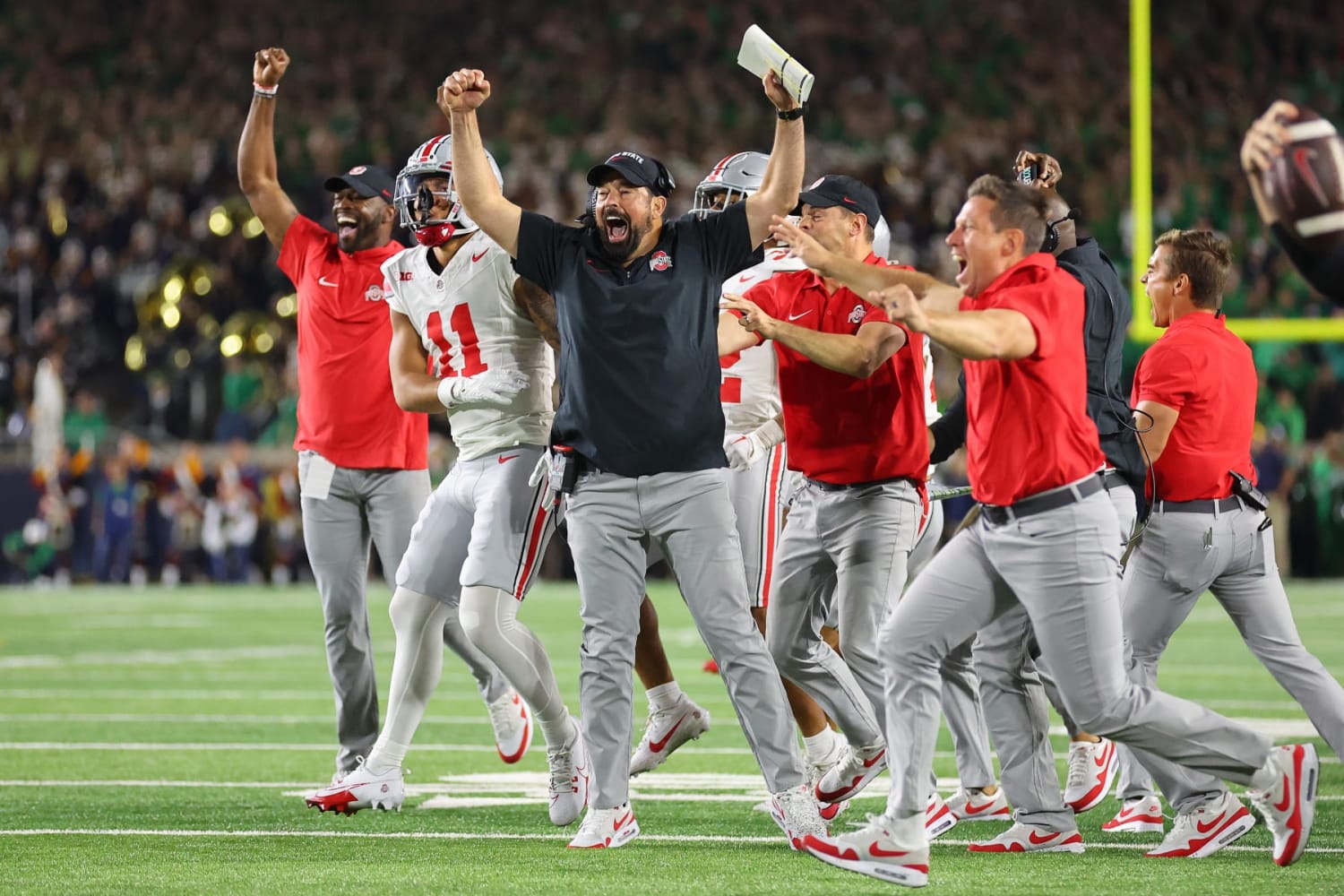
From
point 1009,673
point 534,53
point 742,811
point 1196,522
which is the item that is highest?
point 534,53

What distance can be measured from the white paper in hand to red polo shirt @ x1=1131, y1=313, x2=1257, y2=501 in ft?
4.50

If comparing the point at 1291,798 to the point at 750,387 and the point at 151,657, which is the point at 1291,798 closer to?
the point at 750,387

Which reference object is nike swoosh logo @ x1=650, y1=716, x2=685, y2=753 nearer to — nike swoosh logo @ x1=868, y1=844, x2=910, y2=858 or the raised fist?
nike swoosh logo @ x1=868, y1=844, x2=910, y2=858

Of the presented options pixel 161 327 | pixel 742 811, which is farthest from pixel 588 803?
pixel 161 327

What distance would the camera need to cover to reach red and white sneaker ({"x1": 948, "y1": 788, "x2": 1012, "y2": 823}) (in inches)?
247

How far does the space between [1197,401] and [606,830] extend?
2216mm

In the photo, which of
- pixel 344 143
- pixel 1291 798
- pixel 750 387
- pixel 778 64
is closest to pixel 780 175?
pixel 778 64

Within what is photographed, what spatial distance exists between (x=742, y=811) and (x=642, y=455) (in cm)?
148

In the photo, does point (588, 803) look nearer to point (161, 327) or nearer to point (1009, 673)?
point (1009, 673)

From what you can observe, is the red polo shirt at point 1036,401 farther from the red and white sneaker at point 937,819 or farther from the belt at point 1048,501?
the red and white sneaker at point 937,819

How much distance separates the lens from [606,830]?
5.66 meters

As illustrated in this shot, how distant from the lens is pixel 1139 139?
44.0 ft

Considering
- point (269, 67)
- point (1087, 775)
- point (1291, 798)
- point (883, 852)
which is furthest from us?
point (269, 67)

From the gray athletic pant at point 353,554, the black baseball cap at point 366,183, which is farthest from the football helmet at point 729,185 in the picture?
the gray athletic pant at point 353,554
